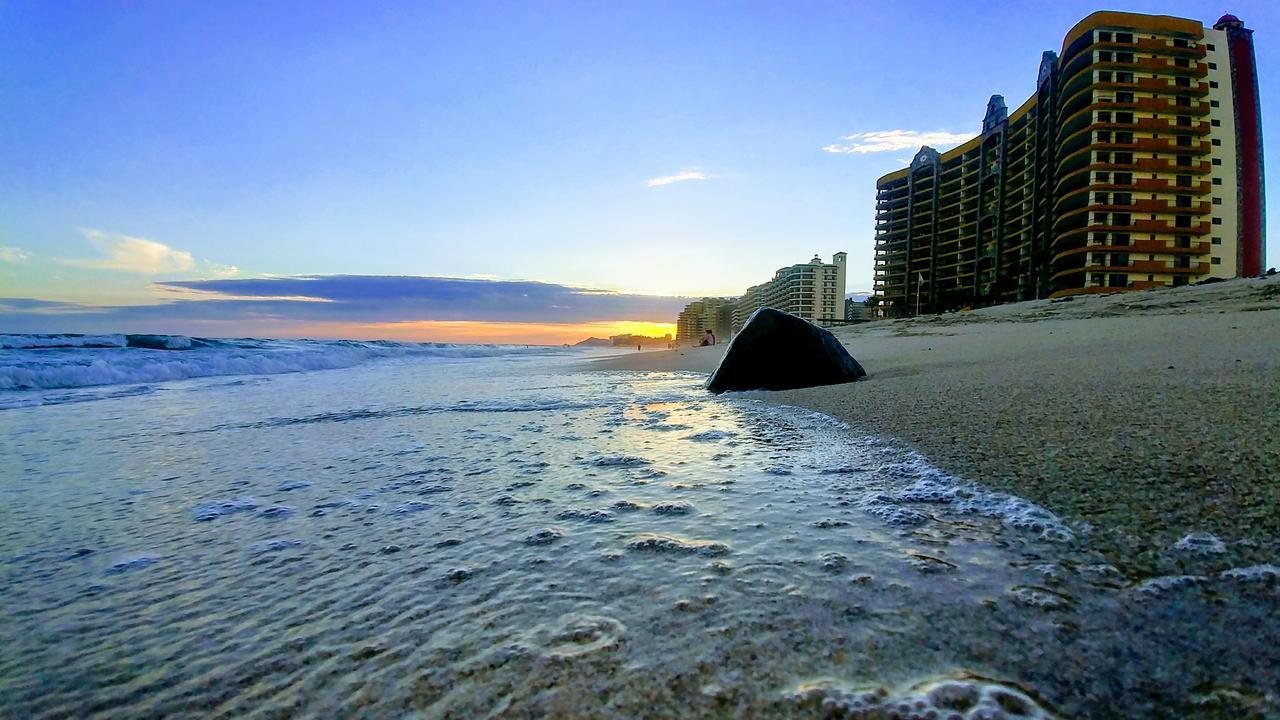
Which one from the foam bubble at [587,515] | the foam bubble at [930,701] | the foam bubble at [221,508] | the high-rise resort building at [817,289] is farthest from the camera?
the high-rise resort building at [817,289]

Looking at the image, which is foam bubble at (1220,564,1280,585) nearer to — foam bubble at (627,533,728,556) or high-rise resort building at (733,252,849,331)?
foam bubble at (627,533,728,556)

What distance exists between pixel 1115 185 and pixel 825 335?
161 feet

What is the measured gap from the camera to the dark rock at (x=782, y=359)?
19.3ft

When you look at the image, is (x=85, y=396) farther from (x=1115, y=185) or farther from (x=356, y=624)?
(x=1115, y=185)

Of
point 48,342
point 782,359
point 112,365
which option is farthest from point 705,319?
point 782,359

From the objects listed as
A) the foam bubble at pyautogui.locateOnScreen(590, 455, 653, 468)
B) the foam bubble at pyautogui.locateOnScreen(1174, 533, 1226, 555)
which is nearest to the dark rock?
the foam bubble at pyautogui.locateOnScreen(590, 455, 653, 468)

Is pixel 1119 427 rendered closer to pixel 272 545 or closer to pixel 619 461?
pixel 619 461

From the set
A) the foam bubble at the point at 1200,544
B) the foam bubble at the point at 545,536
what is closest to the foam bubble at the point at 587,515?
the foam bubble at the point at 545,536

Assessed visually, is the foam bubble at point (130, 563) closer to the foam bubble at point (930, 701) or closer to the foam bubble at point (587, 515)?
the foam bubble at point (587, 515)

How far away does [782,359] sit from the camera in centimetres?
593

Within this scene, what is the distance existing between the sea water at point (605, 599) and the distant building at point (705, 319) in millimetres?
129947

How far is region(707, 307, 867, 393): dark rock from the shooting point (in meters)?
5.88

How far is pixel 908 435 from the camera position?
2.80 m

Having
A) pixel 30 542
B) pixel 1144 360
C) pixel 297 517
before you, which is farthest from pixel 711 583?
pixel 1144 360
